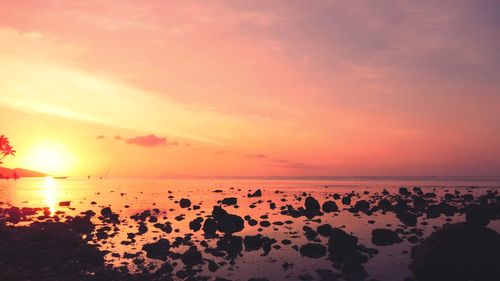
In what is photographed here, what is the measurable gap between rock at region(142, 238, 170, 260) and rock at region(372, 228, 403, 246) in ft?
51.4

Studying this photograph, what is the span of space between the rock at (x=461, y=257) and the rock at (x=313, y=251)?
6101 millimetres

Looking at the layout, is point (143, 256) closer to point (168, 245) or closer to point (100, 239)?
point (168, 245)

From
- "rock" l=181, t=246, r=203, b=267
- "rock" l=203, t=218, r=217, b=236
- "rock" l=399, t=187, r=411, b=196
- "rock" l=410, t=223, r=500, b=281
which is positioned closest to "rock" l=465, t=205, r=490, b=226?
"rock" l=410, t=223, r=500, b=281

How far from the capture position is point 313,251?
25.2 meters

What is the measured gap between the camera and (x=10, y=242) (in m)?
26.4

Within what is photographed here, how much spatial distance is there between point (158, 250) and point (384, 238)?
56.8 feet

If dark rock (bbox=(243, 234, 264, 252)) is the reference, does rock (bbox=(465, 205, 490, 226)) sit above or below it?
above

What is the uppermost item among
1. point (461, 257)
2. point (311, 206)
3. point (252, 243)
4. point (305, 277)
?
point (461, 257)

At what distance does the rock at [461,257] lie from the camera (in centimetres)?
1839

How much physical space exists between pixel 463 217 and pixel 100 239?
126 feet

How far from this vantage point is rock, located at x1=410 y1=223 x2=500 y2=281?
18391mm

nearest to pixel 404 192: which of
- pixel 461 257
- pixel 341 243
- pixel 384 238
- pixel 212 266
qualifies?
pixel 384 238

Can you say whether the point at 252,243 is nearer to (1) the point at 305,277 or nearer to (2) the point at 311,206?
(1) the point at 305,277

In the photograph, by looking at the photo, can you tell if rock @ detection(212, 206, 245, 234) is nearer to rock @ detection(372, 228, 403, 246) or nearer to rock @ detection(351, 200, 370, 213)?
rock @ detection(372, 228, 403, 246)
